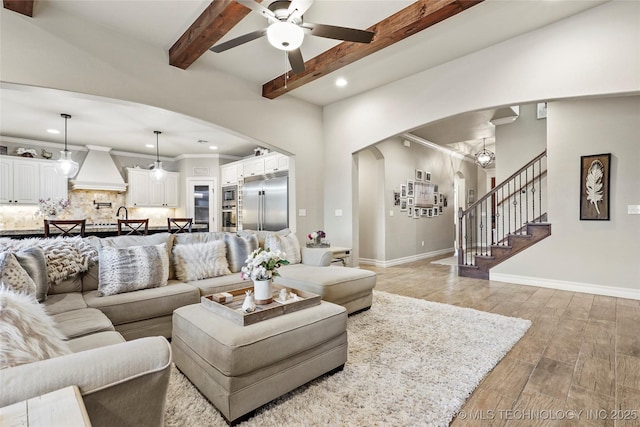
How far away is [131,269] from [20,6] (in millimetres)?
2496

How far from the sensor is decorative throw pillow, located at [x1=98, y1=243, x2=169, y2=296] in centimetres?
240

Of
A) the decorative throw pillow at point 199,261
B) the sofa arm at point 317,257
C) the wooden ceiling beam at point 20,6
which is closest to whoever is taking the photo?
the wooden ceiling beam at point 20,6

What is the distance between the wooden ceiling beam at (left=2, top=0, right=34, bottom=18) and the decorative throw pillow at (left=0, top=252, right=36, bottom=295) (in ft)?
7.33

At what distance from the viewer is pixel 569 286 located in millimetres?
4078

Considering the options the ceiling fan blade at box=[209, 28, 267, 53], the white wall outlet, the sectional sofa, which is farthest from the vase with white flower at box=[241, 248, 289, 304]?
the white wall outlet

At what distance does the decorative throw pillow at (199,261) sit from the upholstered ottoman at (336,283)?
637 millimetres

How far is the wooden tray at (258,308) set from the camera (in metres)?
1.73

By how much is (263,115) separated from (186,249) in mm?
2515

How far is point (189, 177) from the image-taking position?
25.5ft

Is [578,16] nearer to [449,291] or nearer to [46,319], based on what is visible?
[449,291]

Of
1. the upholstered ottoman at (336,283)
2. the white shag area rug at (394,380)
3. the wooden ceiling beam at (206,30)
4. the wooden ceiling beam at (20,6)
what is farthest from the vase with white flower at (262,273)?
the wooden ceiling beam at (20,6)

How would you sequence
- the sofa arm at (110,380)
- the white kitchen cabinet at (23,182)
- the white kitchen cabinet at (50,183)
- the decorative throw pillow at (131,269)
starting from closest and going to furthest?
the sofa arm at (110,380), the decorative throw pillow at (131,269), the white kitchen cabinet at (23,182), the white kitchen cabinet at (50,183)

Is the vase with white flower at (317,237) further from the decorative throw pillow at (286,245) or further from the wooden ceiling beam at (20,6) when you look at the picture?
the wooden ceiling beam at (20,6)

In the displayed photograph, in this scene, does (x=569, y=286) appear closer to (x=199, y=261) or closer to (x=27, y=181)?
(x=199, y=261)
